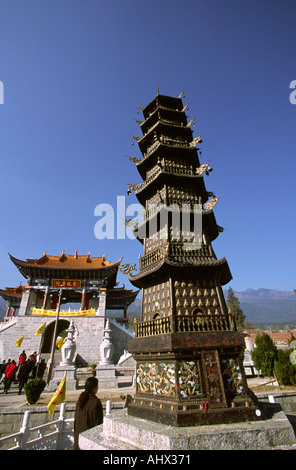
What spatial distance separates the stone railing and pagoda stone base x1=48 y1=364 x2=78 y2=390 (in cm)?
1037

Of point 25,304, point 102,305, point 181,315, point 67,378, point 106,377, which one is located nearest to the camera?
point 181,315

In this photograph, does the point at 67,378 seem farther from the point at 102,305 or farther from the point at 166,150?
the point at 166,150

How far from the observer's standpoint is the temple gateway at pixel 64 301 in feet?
84.6

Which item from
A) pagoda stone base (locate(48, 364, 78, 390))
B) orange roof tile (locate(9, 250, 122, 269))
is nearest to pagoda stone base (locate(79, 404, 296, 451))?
pagoda stone base (locate(48, 364, 78, 390))

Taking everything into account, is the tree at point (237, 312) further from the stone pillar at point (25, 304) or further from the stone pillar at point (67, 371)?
the stone pillar at point (67, 371)

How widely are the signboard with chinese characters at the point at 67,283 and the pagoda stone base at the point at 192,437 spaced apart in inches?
1063

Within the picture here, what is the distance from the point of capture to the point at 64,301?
37000 mm

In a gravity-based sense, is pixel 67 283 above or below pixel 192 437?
above

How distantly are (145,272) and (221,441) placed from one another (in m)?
5.57

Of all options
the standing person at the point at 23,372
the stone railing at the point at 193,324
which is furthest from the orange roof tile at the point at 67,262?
the stone railing at the point at 193,324

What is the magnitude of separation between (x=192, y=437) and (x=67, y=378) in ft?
41.7

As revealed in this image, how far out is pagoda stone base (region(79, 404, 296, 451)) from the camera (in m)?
4.58

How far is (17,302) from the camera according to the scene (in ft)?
121

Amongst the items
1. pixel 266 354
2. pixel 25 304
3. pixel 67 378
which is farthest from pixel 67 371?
pixel 25 304
